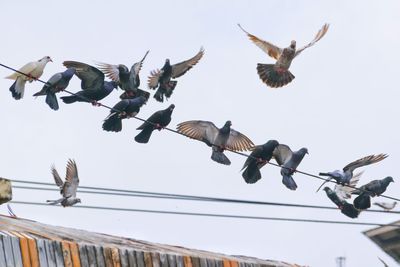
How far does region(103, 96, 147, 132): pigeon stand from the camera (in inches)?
538

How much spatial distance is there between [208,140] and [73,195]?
2044 mm

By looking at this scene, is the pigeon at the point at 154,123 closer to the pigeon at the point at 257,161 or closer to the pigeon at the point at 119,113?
the pigeon at the point at 119,113

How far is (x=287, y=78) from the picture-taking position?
1716 centimetres

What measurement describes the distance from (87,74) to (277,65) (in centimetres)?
372

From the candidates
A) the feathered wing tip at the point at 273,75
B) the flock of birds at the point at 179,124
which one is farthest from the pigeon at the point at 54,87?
the feathered wing tip at the point at 273,75

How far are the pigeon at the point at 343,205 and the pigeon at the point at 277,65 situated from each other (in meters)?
2.00

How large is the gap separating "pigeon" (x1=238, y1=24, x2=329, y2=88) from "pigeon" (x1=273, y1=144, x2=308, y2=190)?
157cm

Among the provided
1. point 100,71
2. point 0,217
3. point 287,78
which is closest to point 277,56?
point 287,78

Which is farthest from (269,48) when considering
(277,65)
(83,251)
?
(83,251)

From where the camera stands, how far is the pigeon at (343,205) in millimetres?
15773

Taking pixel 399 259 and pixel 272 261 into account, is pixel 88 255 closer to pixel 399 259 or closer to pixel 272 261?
pixel 272 261

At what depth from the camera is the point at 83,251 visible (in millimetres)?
9781

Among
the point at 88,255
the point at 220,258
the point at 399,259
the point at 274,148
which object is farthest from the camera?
the point at 399,259

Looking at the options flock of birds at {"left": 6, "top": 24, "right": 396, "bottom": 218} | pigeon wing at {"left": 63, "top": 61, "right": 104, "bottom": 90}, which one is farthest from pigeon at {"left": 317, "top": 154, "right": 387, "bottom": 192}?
pigeon wing at {"left": 63, "top": 61, "right": 104, "bottom": 90}
